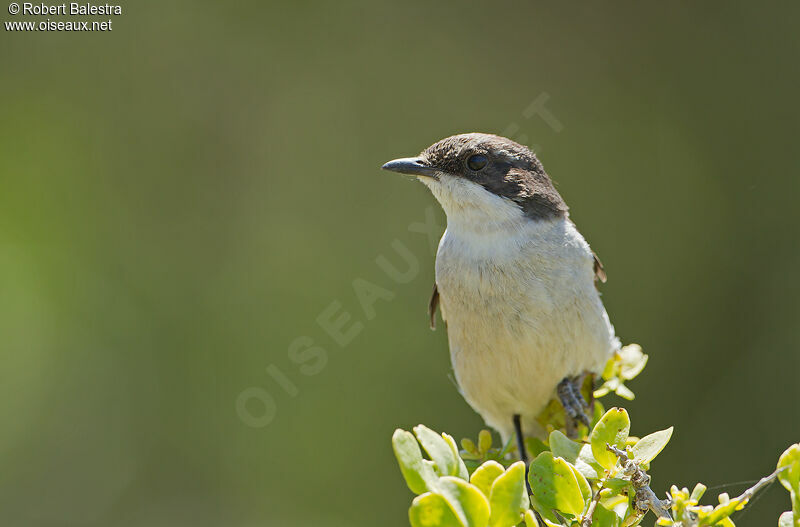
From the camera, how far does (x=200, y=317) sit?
8.05 m

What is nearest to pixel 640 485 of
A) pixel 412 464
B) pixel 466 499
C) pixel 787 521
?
pixel 787 521

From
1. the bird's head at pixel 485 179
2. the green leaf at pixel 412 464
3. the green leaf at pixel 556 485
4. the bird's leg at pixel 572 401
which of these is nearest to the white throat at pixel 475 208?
the bird's head at pixel 485 179

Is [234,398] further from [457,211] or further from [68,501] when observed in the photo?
[457,211]

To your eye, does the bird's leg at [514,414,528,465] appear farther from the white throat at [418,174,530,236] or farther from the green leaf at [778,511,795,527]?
the green leaf at [778,511,795,527]

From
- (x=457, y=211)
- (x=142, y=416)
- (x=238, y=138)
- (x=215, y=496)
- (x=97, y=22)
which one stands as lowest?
(x=215, y=496)

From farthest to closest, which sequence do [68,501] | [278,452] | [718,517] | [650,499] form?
[68,501] → [278,452] → [650,499] → [718,517]

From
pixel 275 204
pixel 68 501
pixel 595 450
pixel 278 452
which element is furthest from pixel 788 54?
pixel 68 501

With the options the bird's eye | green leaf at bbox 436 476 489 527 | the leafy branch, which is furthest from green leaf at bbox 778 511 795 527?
the bird's eye

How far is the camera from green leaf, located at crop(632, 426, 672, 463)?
2.33 meters

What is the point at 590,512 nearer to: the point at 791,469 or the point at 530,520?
the point at 530,520

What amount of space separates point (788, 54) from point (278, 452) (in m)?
6.11

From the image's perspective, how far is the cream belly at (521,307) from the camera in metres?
3.78

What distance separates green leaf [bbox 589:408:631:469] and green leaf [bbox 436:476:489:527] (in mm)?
573

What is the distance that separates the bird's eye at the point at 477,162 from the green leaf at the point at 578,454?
189 centimetres
